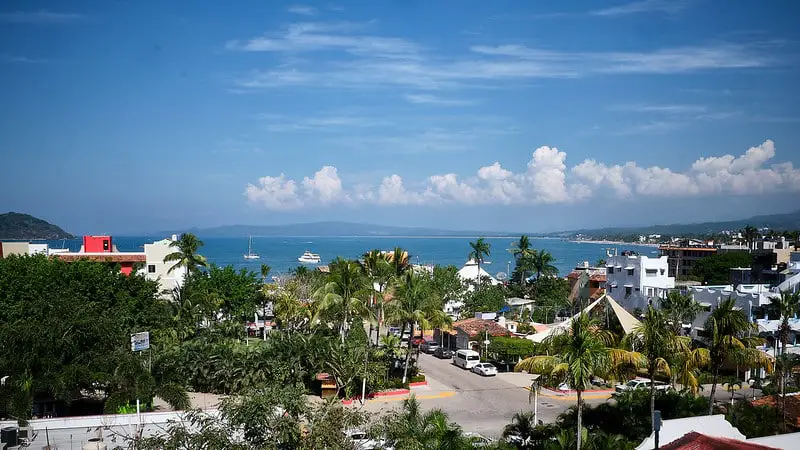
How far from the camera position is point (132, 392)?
28172mm

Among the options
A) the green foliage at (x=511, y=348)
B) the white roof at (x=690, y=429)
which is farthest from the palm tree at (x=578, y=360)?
the green foliage at (x=511, y=348)

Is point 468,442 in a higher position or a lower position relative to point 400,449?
lower

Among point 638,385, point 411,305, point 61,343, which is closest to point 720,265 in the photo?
point 638,385

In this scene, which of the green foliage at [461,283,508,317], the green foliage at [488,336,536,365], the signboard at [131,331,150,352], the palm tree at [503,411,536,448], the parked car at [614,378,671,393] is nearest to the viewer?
the palm tree at [503,411,536,448]

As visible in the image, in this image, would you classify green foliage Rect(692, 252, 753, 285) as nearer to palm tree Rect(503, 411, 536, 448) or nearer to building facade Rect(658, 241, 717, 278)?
building facade Rect(658, 241, 717, 278)

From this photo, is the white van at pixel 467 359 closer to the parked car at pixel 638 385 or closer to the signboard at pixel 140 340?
the parked car at pixel 638 385

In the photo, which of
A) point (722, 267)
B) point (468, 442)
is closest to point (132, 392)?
point (468, 442)

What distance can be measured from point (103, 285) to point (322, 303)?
469 inches

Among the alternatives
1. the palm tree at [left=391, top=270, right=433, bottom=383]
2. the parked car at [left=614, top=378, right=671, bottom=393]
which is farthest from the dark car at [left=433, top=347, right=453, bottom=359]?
the parked car at [left=614, top=378, right=671, bottom=393]

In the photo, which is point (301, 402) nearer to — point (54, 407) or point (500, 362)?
point (54, 407)

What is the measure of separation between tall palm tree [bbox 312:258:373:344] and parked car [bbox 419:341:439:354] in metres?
9.98

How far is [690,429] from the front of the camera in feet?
61.3

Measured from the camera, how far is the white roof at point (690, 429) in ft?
59.8

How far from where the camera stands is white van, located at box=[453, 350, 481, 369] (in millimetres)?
40750
